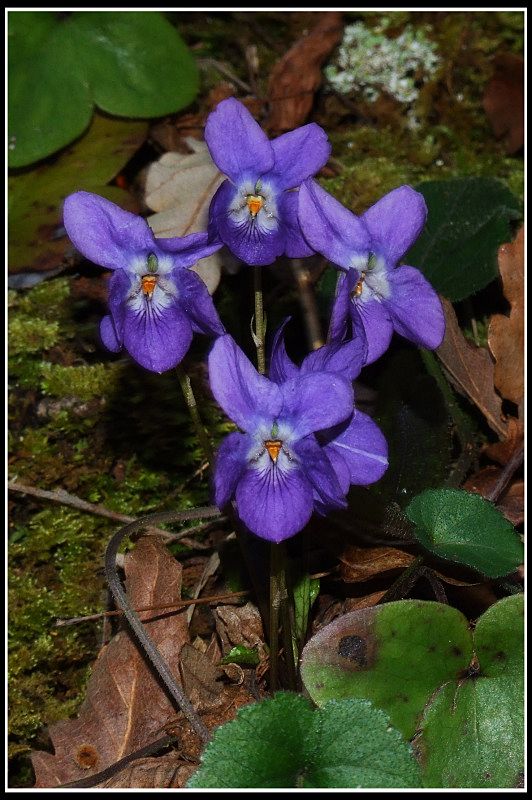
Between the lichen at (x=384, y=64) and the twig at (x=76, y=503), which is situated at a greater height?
the lichen at (x=384, y=64)

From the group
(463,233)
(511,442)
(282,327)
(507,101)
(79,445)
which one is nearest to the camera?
(282,327)

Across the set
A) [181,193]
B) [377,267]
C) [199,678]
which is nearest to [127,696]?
[199,678]

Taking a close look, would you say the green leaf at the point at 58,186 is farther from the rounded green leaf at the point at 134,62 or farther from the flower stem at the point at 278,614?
the flower stem at the point at 278,614

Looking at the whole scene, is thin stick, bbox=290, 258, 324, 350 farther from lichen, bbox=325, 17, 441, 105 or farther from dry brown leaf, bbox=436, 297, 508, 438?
lichen, bbox=325, 17, 441, 105

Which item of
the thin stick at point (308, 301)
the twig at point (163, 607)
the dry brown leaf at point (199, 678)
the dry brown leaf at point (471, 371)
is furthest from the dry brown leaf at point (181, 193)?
the dry brown leaf at point (199, 678)

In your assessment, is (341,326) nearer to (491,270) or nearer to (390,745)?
(390,745)

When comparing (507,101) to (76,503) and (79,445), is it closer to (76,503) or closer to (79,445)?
(79,445)

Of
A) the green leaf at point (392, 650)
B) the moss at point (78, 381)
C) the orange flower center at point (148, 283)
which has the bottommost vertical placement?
the green leaf at point (392, 650)
